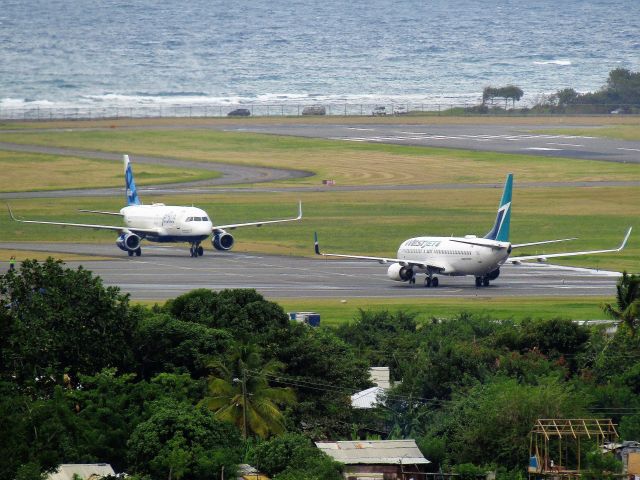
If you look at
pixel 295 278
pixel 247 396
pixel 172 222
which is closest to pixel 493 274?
pixel 295 278

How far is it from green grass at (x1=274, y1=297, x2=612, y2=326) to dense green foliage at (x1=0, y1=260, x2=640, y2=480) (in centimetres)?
1356

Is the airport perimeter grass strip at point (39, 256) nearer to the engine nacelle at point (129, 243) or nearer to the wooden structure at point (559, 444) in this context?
the engine nacelle at point (129, 243)

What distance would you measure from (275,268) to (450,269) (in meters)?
13.9

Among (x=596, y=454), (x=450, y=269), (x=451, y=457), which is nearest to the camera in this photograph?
(x=596, y=454)

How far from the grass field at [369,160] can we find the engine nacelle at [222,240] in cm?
4163

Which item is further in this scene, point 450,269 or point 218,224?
point 218,224

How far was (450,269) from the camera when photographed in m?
104

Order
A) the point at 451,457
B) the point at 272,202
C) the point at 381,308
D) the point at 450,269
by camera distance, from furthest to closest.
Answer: the point at 272,202 → the point at 450,269 → the point at 381,308 → the point at 451,457

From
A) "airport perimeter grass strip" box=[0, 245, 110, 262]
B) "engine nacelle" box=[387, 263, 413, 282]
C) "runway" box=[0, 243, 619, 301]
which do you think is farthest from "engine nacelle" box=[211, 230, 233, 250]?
"engine nacelle" box=[387, 263, 413, 282]

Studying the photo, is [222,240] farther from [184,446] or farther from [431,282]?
[184,446]

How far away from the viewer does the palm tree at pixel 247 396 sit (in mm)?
55062

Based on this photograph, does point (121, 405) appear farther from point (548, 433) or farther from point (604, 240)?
point (604, 240)

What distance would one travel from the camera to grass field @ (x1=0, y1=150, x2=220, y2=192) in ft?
538

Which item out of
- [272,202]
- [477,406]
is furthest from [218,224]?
[477,406]
